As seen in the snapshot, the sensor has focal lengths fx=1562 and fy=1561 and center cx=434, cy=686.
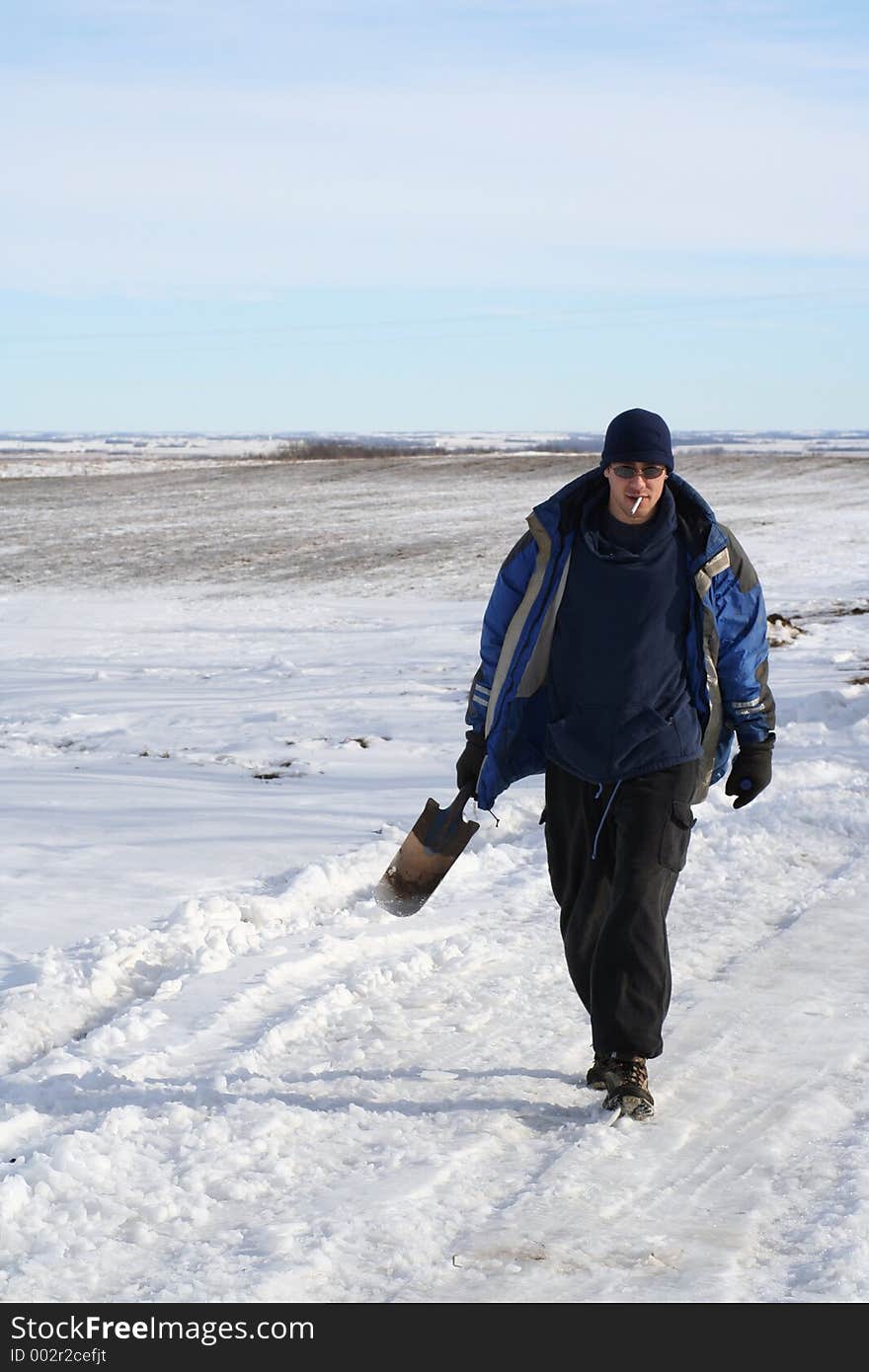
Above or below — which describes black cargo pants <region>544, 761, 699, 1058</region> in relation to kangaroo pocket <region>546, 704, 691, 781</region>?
below

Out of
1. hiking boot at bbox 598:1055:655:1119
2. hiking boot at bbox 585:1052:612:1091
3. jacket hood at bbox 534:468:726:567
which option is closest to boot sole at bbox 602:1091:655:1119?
hiking boot at bbox 598:1055:655:1119

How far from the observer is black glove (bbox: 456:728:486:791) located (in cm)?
448

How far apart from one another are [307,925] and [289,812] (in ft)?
5.99

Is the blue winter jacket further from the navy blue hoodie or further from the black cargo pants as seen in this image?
the black cargo pants

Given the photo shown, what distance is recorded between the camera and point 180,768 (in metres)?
8.64

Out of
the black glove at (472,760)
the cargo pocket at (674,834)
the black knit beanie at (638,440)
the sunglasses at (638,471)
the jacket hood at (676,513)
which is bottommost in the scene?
the cargo pocket at (674,834)

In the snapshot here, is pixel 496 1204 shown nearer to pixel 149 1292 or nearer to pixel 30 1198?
pixel 149 1292

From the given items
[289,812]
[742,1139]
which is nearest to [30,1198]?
[742,1139]

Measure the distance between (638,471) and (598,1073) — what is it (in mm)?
1631

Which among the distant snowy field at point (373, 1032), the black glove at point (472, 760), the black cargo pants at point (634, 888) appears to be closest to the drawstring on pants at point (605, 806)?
the black cargo pants at point (634, 888)

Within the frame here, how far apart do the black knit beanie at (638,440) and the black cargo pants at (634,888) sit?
83cm

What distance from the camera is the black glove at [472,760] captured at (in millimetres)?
4477

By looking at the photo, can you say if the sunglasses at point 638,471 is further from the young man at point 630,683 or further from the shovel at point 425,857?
the shovel at point 425,857

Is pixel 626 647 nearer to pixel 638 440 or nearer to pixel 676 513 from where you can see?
pixel 676 513
